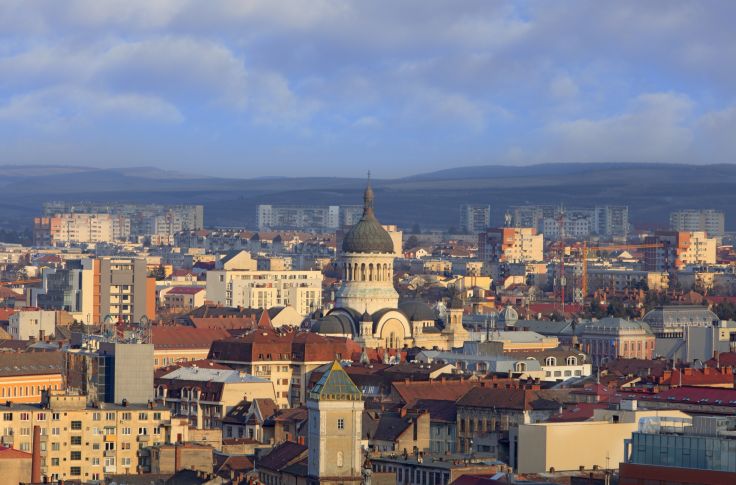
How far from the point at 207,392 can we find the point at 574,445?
27.5 m

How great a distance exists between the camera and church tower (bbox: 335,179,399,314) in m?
113

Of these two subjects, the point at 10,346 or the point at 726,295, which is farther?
the point at 726,295

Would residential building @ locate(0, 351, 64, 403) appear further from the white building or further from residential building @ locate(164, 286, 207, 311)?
the white building

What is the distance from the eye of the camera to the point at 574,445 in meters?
59.0

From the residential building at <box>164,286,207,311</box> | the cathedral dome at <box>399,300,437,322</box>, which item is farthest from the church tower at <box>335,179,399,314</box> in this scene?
the residential building at <box>164,286,207,311</box>

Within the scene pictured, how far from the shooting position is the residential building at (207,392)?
83375 mm

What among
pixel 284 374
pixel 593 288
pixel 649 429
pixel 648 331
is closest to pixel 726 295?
pixel 593 288

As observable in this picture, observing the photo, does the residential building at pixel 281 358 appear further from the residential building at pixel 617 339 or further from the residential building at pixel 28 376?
the residential building at pixel 617 339

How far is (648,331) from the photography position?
122938 millimetres

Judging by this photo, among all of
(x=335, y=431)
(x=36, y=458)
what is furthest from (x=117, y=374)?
(x=335, y=431)

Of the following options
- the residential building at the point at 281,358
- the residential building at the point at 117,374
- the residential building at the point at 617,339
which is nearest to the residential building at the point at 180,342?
the residential building at the point at 281,358

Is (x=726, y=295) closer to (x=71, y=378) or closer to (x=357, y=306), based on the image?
(x=357, y=306)

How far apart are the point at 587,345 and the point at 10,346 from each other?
31713 millimetres

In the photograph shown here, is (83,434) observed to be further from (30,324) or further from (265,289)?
(265,289)
